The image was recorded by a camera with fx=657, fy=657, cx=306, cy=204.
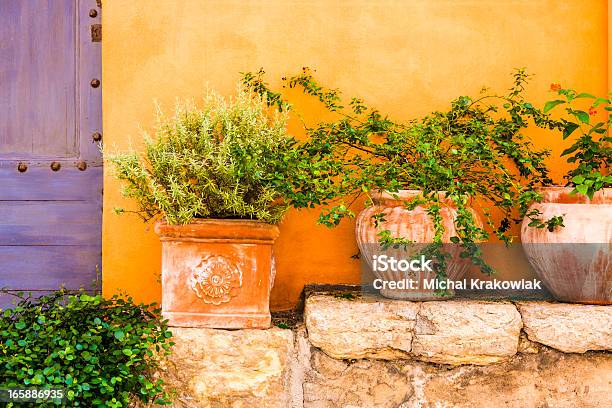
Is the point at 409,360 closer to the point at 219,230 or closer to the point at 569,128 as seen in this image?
the point at 219,230

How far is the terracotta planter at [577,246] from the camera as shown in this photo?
243cm

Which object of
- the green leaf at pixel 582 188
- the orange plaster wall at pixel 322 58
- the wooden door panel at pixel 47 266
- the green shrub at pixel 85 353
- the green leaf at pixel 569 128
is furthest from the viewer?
the wooden door panel at pixel 47 266

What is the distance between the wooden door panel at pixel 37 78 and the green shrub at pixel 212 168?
78 centimetres

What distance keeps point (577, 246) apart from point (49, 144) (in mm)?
2399

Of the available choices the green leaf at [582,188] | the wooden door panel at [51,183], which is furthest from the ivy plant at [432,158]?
the wooden door panel at [51,183]

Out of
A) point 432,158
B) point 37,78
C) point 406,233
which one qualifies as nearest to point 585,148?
point 432,158

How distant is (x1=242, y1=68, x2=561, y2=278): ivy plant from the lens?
246 centimetres

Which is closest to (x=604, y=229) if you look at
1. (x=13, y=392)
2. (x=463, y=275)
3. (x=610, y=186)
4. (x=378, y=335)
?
(x=610, y=186)

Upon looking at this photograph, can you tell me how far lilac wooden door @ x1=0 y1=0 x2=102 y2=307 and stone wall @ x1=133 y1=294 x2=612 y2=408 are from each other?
99 cm

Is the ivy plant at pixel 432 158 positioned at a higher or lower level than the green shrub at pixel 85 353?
higher

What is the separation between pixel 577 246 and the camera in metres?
2.45

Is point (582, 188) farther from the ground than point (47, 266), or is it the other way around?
point (582, 188)

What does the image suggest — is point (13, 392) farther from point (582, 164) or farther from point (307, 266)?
point (582, 164)

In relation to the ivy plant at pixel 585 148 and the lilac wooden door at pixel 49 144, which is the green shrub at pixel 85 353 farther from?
the ivy plant at pixel 585 148
